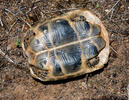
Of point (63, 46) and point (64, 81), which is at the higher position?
point (63, 46)

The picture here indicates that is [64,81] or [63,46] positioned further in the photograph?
[64,81]

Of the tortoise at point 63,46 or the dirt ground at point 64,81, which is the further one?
the dirt ground at point 64,81

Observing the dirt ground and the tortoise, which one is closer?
the tortoise

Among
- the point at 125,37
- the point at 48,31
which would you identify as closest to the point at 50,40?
the point at 48,31

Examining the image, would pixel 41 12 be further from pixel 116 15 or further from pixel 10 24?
pixel 116 15
